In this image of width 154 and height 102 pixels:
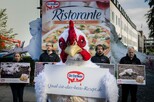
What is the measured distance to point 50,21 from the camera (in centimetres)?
1542

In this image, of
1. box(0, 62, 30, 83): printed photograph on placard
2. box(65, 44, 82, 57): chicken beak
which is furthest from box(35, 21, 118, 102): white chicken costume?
box(0, 62, 30, 83): printed photograph on placard

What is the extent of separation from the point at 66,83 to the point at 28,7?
29.6m

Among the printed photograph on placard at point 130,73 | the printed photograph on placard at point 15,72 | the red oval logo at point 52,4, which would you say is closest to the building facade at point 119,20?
the red oval logo at point 52,4

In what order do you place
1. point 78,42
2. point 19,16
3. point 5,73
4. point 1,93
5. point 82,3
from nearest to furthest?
point 78,42 → point 5,73 → point 1,93 → point 82,3 → point 19,16

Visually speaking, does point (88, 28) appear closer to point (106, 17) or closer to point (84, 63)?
point (106, 17)

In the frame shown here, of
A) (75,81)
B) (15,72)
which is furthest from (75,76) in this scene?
(15,72)

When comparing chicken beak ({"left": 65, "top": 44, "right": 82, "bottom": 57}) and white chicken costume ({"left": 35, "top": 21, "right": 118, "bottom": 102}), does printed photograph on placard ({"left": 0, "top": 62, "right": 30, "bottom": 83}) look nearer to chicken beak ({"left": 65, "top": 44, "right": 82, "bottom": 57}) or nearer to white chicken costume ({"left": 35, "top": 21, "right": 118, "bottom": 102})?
white chicken costume ({"left": 35, "top": 21, "right": 118, "bottom": 102})

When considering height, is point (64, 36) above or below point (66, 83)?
above

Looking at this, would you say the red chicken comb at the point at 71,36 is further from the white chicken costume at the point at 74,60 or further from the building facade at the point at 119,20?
the building facade at the point at 119,20

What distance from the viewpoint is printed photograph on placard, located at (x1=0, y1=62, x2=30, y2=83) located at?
8.96m

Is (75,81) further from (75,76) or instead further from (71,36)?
(71,36)

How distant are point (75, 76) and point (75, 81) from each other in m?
0.07

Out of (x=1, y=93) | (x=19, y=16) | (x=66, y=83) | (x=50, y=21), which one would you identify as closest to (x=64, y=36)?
(x=66, y=83)

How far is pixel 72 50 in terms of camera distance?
422 cm
